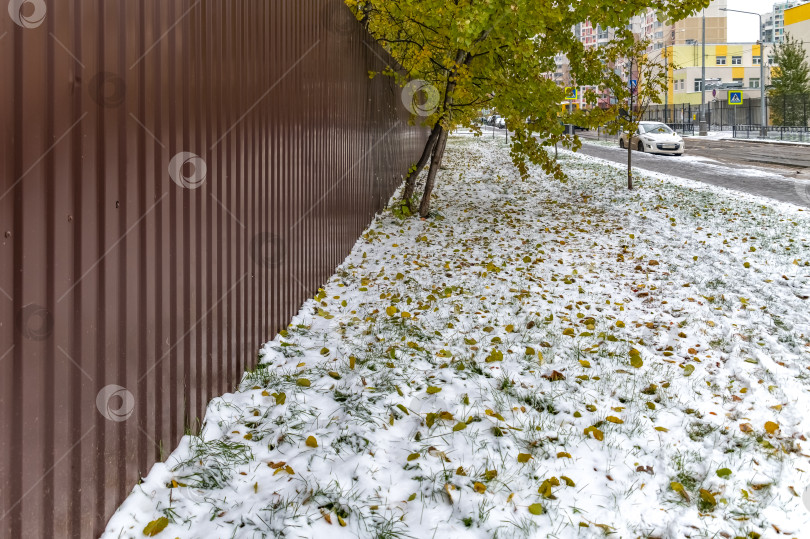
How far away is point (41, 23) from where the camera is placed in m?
2.01

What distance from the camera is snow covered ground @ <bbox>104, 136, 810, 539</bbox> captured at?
114 inches

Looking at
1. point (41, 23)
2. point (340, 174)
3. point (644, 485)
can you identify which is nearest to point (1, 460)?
point (41, 23)

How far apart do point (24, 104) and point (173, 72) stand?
1180mm

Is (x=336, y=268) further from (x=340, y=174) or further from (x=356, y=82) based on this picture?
(x=356, y=82)

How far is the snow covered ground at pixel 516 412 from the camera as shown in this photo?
289 centimetres

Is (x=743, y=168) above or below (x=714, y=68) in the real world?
below

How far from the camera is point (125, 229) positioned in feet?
8.55

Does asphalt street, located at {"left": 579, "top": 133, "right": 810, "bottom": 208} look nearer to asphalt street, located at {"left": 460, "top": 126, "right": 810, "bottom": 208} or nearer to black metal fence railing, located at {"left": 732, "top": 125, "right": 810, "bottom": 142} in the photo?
asphalt street, located at {"left": 460, "top": 126, "right": 810, "bottom": 208}

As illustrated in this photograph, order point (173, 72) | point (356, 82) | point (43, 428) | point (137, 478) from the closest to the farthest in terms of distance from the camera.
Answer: point (43, 428), point (137, 478), point (173, 72), point (356, 82)

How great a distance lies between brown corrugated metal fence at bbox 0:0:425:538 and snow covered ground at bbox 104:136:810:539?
34cm

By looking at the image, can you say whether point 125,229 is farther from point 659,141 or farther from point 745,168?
point 659,141

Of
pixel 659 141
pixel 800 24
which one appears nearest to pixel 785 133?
pixel 659 141

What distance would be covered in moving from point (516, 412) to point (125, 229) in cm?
237

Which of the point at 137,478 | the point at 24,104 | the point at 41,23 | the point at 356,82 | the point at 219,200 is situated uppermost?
the point at 356,82
